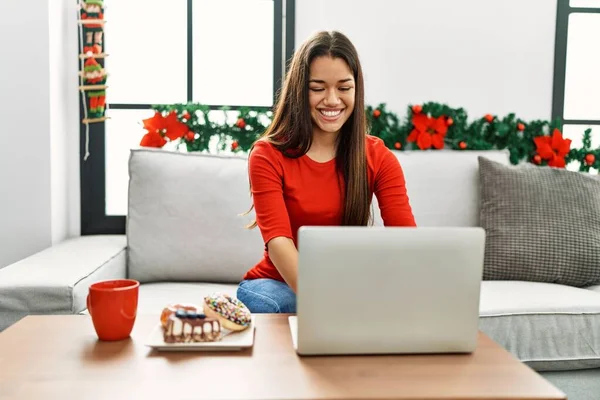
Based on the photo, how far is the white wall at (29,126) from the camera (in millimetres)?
2262

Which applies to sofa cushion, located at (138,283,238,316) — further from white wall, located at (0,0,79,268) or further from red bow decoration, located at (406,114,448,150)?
red bow decoration, located at (406,114,448,150)

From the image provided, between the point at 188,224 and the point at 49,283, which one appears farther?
the point at 188,224

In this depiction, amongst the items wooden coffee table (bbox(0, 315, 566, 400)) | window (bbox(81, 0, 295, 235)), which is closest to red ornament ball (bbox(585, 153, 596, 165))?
window (bbox(81, 0, 295, 235))

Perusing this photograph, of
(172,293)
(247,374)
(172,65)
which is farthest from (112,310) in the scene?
(172,65)

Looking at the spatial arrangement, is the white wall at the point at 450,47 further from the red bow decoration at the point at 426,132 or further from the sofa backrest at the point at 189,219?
the sofa backrest at the point at 189,219

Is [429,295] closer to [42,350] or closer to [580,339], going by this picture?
[42,350]

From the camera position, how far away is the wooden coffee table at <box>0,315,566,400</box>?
0.81 meters

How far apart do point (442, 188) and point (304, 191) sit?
0.94 m

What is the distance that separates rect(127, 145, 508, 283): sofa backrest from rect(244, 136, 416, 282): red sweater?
54cm

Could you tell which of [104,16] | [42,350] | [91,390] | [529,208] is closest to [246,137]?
[104,16]

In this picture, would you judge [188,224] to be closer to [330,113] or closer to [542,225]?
[330,113]

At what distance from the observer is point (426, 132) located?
2.54 meters

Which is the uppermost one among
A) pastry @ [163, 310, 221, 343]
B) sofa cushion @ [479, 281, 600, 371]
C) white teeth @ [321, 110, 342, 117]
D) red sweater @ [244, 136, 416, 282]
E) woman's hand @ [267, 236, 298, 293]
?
white teeth @ [321, 110, 342, 117]

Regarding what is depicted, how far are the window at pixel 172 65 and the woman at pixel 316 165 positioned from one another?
41.5 inches
